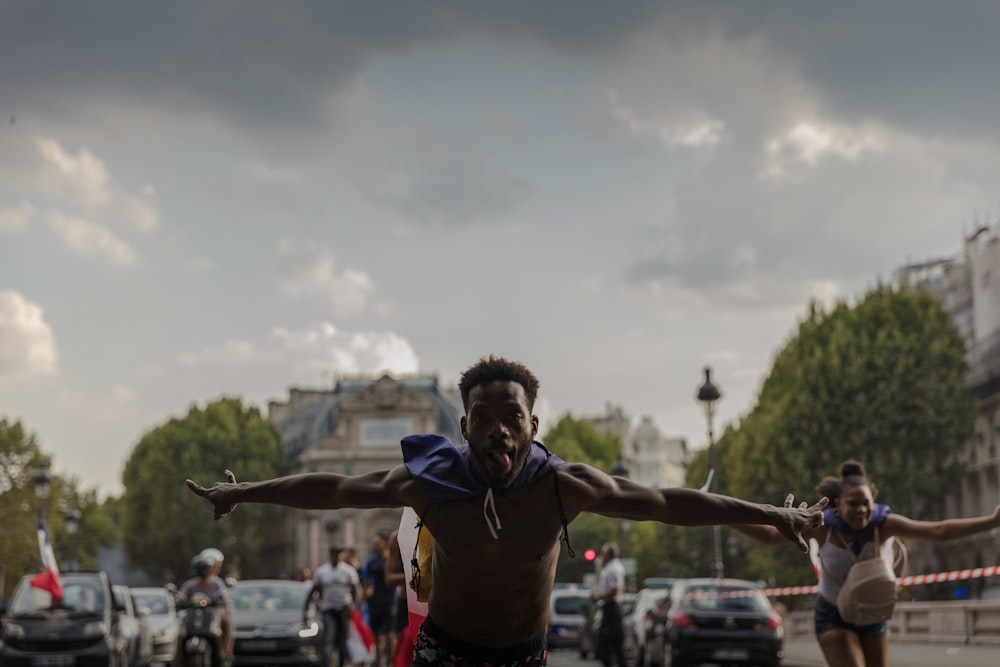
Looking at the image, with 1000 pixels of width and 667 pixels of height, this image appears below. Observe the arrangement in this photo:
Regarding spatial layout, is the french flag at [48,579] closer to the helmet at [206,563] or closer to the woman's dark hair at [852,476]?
the helmet at [206,563]

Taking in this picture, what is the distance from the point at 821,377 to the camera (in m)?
53.4

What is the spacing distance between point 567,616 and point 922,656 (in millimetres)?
16245

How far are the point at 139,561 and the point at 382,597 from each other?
8142 cm

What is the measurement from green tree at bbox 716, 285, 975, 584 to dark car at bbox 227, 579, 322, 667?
99.5 ft

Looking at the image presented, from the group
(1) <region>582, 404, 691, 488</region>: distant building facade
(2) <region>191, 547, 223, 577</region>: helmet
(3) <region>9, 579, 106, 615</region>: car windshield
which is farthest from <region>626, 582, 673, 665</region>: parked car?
(1) <region>582, 404, 691, 488</region>: distant building facade

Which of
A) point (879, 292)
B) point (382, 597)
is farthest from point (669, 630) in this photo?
point (879, 292)

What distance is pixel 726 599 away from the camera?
79.6ft

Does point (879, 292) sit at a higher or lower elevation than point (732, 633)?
higher

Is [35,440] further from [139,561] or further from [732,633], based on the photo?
[732,633]

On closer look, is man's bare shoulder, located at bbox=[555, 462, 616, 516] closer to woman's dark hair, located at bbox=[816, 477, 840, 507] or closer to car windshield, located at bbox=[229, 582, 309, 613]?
woman's dark hair, located at bbox=[816, 477, 840, 507]

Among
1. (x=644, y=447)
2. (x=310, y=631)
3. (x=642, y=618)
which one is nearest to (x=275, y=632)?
(x=310, y=631)

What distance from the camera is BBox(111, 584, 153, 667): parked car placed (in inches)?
862

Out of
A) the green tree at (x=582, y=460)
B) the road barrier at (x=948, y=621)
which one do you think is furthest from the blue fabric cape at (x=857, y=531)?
the green tree at (x=582, y=460)

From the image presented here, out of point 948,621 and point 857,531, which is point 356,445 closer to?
point 948,621
